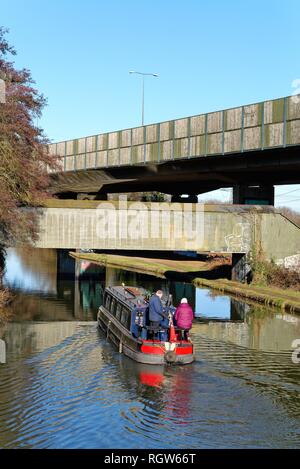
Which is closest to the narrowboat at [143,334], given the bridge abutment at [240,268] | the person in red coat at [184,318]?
the person in red coat at [184,318]

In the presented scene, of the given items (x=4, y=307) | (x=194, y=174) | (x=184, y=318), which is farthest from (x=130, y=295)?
(x=194, y=174)

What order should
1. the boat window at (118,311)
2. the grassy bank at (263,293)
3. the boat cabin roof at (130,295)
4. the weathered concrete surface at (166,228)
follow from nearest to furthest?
the boat cabin roof at (130,295) → the boat window at (118,311) → the grassy bank at (263,293) → the weathered concrete surface at (166,228)

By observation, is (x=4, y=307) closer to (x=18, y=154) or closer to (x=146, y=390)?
(x=18, y=154)

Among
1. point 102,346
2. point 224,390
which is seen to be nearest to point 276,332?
point 102,346

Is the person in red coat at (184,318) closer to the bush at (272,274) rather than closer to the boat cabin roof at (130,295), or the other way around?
the boat cabin roof at (130,295)

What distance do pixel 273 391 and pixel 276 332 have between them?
10.2 metres

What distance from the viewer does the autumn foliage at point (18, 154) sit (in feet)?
98.6

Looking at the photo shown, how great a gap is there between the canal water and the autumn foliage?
664 centimetres

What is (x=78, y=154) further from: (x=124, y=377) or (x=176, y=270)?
(x=124, y=377)

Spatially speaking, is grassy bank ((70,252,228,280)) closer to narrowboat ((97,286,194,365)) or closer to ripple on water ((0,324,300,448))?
narrowboat ((97,286,194,365))

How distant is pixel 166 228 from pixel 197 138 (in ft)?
30.4

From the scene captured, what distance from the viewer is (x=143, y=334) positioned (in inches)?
821
